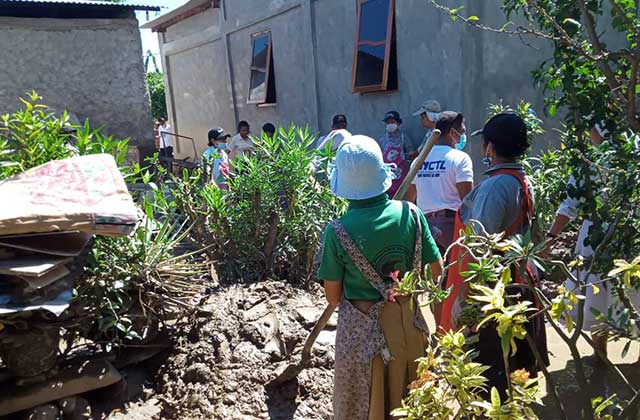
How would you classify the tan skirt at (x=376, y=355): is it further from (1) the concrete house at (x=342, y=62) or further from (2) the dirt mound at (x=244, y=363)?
(1) the concrete house at (x=342, y=62)

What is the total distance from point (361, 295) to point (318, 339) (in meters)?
1.30

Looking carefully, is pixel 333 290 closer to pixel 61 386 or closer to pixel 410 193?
pixel 61 386

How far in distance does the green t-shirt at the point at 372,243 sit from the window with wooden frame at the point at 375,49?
539 cm

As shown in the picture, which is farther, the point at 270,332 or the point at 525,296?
the point at 270,332

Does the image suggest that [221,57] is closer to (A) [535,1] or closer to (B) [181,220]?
(B) [181,220]

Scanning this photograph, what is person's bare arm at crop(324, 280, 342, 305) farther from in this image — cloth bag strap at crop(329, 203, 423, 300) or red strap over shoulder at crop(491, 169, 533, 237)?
red strap over shoulder at crop(491, 169, 533, 237)

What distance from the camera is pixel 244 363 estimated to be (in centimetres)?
326

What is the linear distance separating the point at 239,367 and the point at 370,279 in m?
1.36

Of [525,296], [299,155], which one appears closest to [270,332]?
[299,155]

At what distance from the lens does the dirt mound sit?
3115 millimetres

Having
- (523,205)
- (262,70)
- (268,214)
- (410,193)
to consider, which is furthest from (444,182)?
(262,70)

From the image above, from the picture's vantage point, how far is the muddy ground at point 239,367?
312 cm

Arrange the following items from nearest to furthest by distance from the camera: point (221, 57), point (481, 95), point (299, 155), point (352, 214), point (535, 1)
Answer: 1. point (535, 1)
2. point (352, 214)
3. point (299, 155)
4. point (481, 95)
5. point (221, 57)

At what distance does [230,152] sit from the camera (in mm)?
8453
